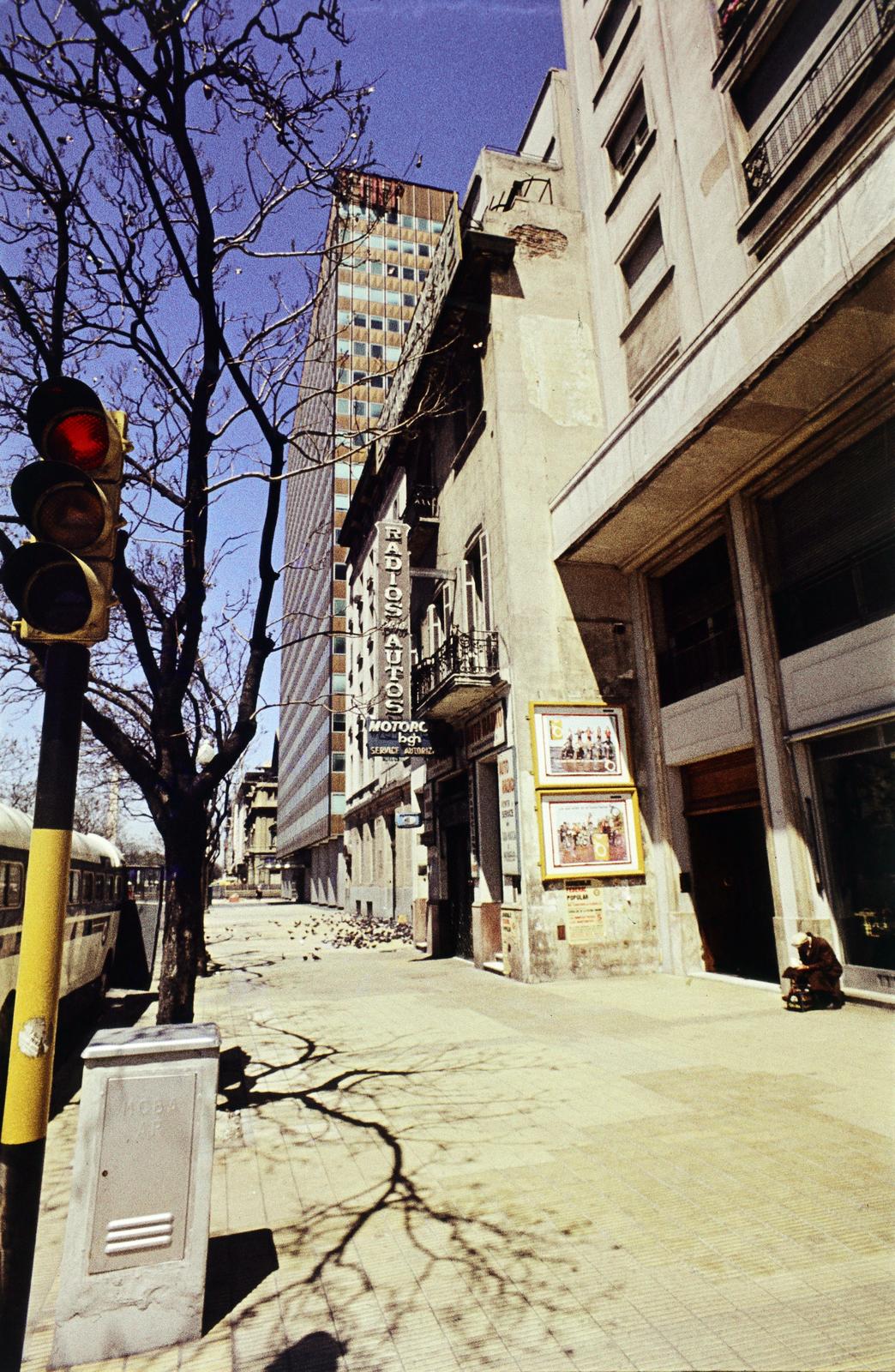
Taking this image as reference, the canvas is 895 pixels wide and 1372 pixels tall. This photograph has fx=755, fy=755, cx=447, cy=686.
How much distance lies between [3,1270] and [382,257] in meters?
71.3

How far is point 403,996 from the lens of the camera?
13250mm

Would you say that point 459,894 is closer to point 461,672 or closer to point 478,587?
point 461,672

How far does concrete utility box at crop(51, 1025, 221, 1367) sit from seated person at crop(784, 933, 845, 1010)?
876 centimetres

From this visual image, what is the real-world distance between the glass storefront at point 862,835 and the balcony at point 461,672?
6.76 m

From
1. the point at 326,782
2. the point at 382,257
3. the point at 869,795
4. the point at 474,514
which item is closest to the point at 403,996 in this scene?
the point at 869,795

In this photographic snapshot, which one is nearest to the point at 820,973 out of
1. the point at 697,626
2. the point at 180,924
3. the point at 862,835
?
the point at 862,835

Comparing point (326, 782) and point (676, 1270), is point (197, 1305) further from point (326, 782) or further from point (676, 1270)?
point (326, 782)

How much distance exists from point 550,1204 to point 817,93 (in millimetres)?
13883

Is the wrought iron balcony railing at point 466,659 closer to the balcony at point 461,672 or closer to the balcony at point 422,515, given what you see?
the balcony at point 461,672

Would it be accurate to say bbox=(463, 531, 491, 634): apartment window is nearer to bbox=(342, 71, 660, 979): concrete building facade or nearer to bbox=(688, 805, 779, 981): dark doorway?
bbox=(342, 71, 660, 979): concrete building facade

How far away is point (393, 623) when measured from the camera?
1889cm

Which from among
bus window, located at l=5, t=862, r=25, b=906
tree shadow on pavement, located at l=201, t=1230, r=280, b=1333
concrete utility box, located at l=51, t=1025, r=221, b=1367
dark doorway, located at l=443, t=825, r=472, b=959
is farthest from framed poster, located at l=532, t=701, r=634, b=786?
concrete utility box, located at l=51, t=1025, r=221, b=1367

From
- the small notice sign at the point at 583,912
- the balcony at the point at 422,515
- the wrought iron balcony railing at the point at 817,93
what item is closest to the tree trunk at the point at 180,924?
the small notice sign at the point at 583,912

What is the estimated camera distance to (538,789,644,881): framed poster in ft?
47.9
